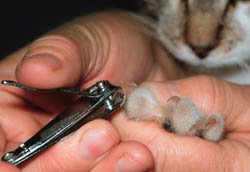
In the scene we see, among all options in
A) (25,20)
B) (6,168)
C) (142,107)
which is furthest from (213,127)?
(25,20)

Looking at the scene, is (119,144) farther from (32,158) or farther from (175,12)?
(175,12)

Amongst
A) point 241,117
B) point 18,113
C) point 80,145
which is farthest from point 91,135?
point 241,117

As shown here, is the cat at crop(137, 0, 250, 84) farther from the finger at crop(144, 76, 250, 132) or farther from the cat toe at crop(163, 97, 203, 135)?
the cat toe at crop(163, 97, 203, 135)

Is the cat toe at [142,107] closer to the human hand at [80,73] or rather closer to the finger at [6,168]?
the human hand at [80,73]

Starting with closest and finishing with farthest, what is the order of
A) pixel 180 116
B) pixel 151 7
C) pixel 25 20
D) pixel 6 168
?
pixel 6 168 < pixel 180 116 < pixel 151 7 < pixel 25 20

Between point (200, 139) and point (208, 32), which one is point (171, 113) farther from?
point (208, 32)

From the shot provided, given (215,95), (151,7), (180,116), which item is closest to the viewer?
(180,116)
